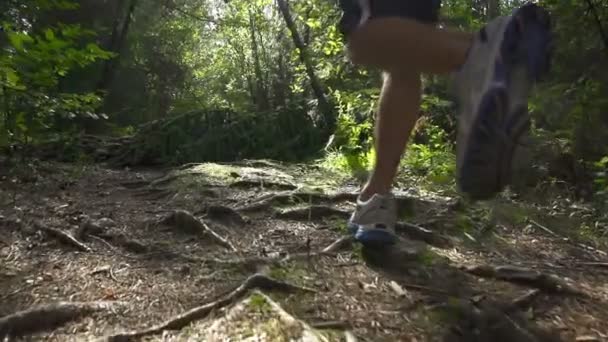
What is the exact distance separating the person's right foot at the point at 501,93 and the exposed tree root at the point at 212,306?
72 centimetres

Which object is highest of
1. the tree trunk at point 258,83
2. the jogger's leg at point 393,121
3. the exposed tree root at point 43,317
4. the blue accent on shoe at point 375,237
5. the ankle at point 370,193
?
the tree trunk at point 258,83

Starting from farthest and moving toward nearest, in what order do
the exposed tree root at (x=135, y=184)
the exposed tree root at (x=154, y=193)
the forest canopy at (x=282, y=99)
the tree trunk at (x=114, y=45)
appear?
1. the tree trunk at (x=114, y=45)
2. the exposed tree root at (x=135, y=184)
3. the exposed tree root at (x=154, y=193)
4. the forest canopy at (x=282, y=99)

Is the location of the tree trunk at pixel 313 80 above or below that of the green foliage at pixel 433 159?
above

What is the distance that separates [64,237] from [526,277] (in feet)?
6.83

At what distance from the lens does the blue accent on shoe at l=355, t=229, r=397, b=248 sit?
6.92 ft

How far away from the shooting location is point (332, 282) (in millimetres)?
1920

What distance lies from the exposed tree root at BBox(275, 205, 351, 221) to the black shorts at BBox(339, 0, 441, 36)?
1.24m

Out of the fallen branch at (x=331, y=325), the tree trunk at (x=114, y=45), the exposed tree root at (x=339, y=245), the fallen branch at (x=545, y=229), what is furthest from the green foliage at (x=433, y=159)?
the tree trunk at (x=114, y=45)

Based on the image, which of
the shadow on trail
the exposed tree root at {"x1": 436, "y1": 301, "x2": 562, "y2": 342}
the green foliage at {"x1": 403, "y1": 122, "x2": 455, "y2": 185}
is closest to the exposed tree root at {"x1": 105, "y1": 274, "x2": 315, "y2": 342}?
the shadow on trail

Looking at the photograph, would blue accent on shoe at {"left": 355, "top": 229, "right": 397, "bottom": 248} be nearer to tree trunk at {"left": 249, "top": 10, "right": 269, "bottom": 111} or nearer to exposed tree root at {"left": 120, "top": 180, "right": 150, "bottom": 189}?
exposed tree root at {"left": 120, "top": 180, "right": 150, "bottom": 189}

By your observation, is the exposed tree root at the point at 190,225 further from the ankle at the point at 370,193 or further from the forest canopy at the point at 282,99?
the forest canopy at the point at 282,99

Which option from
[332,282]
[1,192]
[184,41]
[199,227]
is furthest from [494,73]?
[184,41]

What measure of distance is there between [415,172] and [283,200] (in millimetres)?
2055

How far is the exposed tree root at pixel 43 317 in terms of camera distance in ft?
5.06
